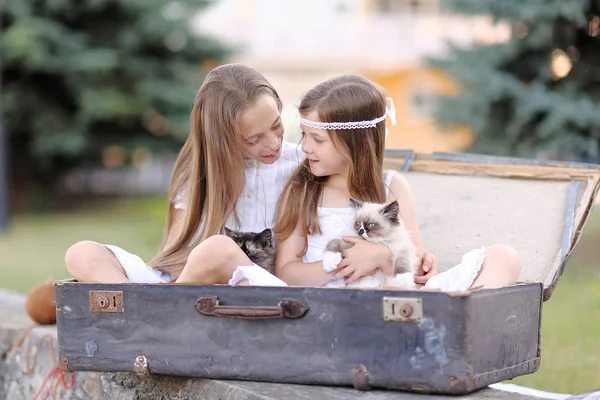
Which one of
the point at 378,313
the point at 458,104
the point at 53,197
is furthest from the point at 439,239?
the point at 53,197

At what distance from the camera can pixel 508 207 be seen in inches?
141

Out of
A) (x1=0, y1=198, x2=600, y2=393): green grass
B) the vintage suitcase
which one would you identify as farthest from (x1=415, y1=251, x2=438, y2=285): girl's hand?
(x1=0, y1=198, x2=600, y2=393): green grass

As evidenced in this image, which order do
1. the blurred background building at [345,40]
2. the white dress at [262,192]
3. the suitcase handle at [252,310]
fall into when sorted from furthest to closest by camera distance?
the blurred background building at [345,40], the white dress at [262,192], the suitcase handle at [252,310]

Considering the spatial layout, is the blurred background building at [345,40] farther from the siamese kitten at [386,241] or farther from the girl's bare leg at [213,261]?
the girl's bare leg at [213,261]

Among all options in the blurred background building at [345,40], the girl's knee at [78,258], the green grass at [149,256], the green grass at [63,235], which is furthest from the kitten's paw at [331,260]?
the blurred background building at [345,40]

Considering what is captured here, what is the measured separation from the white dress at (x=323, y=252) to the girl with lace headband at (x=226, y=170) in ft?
0.97

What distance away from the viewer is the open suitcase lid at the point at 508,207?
10.8 ft

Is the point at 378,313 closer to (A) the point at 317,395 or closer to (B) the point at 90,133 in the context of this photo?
(A) the point at 317,395

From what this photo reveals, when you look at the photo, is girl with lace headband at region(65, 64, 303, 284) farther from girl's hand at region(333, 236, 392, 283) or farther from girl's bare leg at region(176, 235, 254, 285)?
girl's hand at region(333, 236, 392, 283)

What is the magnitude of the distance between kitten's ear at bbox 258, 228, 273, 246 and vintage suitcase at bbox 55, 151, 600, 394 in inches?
20.4

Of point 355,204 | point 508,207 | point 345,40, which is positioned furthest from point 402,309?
point 345,40

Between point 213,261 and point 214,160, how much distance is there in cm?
64

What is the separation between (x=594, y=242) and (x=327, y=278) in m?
6.01

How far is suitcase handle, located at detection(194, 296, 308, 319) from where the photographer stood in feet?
8.68
